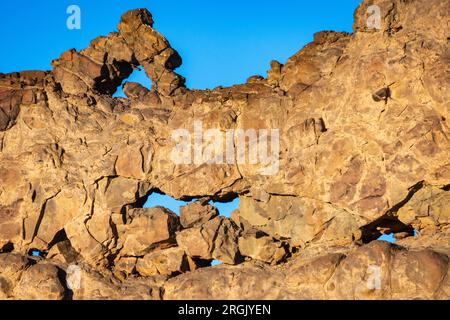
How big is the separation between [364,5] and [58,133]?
12.0 metres

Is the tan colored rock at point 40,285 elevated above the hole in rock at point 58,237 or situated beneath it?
situated beneath

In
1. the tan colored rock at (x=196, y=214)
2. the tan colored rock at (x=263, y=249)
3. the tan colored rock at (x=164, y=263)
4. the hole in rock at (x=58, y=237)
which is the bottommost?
the tan colored rock at (x=164, y=263)

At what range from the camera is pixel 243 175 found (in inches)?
856

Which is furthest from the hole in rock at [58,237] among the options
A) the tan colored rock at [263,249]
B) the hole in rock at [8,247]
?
the tan colored rock at [263,249]

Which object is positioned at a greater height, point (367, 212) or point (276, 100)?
point (276, 100)

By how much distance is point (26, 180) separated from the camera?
73.6 ft

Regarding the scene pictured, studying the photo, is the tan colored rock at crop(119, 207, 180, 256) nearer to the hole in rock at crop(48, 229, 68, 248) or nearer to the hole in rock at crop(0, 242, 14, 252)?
the hole in rock at crop(48, 229, 68, 248)

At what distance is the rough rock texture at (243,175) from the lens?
19359 millimetres

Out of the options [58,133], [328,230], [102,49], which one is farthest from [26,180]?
[328,230]

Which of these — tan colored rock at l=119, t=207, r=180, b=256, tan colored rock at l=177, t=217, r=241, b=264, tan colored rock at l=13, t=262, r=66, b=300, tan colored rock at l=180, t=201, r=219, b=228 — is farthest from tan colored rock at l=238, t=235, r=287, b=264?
tan colored rock at l=13, t=262, r=66, b=300

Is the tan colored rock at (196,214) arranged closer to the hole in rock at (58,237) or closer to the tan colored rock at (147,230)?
the tan colored rock at (147,230)
